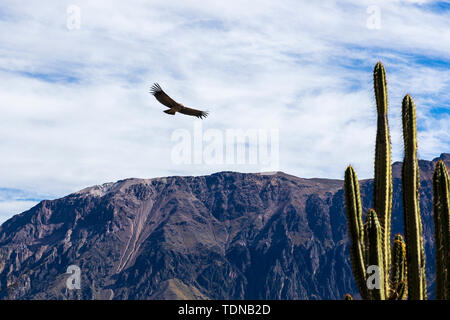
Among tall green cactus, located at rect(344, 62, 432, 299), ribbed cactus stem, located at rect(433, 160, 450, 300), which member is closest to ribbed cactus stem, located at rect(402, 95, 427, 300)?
tall green cactus, located at rect(344, 62, 432, 299)

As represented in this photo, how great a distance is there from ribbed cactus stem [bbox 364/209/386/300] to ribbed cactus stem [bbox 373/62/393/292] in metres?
1.51

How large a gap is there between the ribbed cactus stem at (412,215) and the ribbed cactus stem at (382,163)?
1.55 ft

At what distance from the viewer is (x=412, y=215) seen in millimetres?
17328

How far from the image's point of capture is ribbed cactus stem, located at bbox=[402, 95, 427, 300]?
1725cm

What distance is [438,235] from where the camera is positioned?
672 inches

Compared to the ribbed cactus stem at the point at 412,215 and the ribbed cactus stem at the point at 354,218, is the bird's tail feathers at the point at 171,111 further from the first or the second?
the ribbed cactus stem at the point at 412,215

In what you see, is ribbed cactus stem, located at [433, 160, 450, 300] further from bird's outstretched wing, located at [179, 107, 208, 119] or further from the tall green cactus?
bird's outstretched wing, located at [179, 107, 208, 119]

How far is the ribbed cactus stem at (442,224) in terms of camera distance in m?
16.5

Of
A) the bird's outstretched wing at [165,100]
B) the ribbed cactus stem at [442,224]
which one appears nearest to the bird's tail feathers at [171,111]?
the bird's outstretched wing at [165,100]

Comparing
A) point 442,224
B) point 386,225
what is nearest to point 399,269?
point 386,225

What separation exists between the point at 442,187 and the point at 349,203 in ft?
7.79
